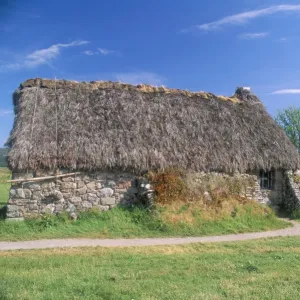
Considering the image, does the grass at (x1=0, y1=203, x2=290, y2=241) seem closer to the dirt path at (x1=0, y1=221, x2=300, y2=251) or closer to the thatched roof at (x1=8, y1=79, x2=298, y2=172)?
the dirt path at (x1=0, y1=221, x2=300, y2=251)

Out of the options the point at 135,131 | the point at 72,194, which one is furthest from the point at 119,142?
the point at 72,194

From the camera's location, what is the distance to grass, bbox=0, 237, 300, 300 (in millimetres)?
6094

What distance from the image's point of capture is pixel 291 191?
627 inches

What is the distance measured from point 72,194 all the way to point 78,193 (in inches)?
8.8

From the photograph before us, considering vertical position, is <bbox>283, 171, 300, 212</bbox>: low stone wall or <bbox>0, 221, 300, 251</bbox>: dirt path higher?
<bbox>283, 171, 300, 212</bbox>: low stone wall

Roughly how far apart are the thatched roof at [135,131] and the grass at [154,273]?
177 inches

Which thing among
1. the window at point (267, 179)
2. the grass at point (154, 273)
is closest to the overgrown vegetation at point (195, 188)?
the window at point (267, 179)

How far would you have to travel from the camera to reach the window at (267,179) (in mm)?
16672

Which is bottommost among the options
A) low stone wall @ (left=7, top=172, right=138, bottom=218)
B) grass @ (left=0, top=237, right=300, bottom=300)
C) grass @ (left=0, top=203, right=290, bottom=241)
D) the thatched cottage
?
grass @ (left=0, top=237, right=300, bottom=300)

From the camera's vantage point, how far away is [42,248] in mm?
9750

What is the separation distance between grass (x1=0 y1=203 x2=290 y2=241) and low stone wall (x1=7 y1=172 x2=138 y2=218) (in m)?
0.46

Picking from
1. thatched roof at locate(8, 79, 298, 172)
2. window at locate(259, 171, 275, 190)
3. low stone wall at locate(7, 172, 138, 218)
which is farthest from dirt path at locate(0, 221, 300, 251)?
window at locate(259, 171, 275, 190)

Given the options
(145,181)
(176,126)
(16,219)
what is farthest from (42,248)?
(176,126)

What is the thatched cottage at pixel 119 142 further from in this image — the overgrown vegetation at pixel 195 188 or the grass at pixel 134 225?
the grass at pixel 134 225
